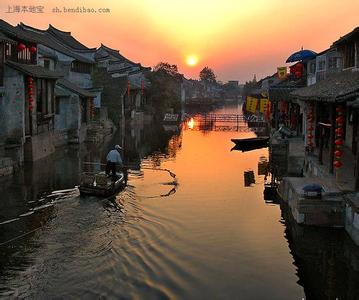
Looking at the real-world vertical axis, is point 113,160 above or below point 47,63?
below

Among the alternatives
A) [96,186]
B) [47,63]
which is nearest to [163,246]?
[96,186]

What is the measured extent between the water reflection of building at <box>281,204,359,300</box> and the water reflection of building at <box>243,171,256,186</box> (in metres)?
9.97

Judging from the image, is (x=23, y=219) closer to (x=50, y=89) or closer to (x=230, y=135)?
(x=50, y=89)

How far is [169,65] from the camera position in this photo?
93.6m

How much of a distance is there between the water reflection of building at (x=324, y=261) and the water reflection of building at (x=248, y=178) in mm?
9968

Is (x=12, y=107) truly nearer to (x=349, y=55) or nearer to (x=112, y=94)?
(x=349, y=55)

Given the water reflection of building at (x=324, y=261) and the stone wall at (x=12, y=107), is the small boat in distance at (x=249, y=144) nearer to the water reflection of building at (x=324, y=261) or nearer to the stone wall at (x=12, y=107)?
the stone wall at (x=12, y=107)

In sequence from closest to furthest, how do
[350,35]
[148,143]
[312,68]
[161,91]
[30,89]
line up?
[350,35]
[30,89]
[312,68]
[148,143]
[161,91]

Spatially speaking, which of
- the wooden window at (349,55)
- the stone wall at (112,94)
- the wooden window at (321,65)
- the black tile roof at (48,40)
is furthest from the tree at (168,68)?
the wooden window at (349,55)

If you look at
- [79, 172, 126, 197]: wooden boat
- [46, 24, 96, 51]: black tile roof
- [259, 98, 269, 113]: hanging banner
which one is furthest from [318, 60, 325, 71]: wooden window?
[46, 24, 96, 51]: black tile roof

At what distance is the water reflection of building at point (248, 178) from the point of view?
28.2m

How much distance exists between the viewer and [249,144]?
152 ft

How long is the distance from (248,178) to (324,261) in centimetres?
1522

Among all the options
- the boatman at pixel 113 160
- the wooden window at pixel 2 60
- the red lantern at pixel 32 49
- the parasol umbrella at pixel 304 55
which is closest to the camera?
the boatman at pixel 113 160
